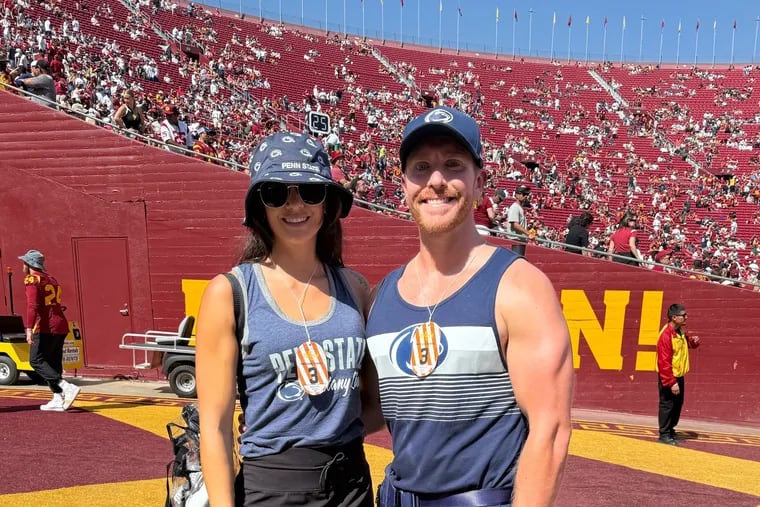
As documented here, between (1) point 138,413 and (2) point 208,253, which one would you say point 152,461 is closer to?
(1) point 138,413

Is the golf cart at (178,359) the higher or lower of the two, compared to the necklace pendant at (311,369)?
lower

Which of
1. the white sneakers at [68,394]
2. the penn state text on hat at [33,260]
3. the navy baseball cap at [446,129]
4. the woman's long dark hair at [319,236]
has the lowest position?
the white sneakers at [68,394]

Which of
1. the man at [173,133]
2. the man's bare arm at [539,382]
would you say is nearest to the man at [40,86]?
the man at [173,133]

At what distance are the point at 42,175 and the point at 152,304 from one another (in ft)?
8.95

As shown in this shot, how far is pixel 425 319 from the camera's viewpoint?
1736 millimetres

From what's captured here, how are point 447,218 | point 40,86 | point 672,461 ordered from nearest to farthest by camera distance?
point 447,218 → point 672,461 → point 40,86

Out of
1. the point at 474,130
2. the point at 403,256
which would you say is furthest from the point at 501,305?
the point at 403,256

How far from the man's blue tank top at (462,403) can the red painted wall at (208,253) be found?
8466 mm

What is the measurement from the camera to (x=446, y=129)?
67.6 inches

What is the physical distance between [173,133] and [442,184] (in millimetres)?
10331

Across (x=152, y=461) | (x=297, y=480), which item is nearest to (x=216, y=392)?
(x=297, y=480)

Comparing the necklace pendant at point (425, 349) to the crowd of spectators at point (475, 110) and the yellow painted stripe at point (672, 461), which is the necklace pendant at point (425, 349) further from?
the crowd of spectators at point (475, 110)

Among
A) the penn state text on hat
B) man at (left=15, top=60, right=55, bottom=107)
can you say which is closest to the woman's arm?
the penn state text on hat

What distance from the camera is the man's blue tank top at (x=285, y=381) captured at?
194 cm
